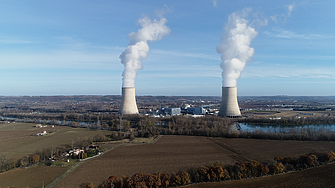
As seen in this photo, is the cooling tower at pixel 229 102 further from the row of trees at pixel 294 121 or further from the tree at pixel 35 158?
the tree at pixel 35 158

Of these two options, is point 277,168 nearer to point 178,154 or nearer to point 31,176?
point 178,154

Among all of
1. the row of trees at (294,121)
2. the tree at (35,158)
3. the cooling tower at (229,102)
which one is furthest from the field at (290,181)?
the row of trees at (294,121)

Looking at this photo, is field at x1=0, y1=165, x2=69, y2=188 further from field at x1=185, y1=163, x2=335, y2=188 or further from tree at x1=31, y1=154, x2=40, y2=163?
field at x1=185, y1=163, x2=335, y2=188

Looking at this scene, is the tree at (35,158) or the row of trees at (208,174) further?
the tree at (35,158)

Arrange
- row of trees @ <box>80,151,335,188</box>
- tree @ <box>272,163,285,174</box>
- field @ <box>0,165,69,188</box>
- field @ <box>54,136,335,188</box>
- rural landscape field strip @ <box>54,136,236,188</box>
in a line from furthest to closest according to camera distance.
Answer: field @ <box>54,136,335,188</box>, rural landscape field strip @ <box>54,136,236,188</box>, tree @ <box>272,163,285,174</box>, field @ <box>0,165,69,188</box>, row of trees @ <box>80,151,335,188</box>

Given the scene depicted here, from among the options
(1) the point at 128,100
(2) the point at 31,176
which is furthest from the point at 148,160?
(1) the point at 128,100

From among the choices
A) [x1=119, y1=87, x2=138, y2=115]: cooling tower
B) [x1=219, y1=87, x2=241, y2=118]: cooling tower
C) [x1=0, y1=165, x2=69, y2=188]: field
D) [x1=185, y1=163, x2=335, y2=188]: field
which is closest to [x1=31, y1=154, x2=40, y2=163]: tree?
[x1=0, y1=165, x2=69, y2=188]: field
